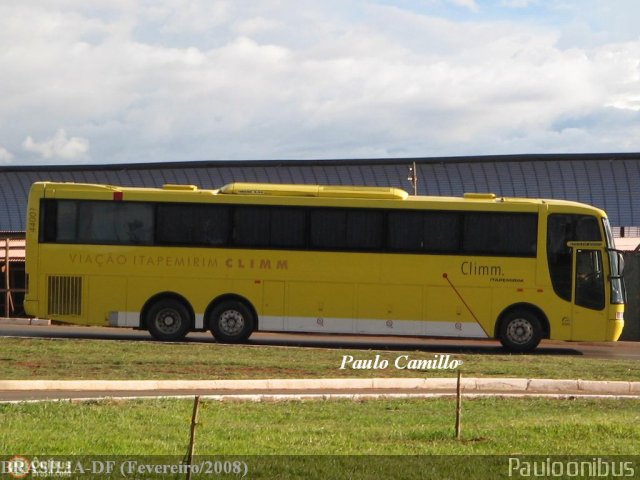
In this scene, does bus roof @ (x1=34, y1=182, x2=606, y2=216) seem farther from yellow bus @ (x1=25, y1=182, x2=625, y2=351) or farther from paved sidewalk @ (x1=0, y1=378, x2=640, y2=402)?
paved sidewalk @ (x1=0, y1=378, x2=640, y2=402)

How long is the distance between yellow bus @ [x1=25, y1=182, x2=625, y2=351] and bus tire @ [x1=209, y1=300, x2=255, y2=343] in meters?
0.03

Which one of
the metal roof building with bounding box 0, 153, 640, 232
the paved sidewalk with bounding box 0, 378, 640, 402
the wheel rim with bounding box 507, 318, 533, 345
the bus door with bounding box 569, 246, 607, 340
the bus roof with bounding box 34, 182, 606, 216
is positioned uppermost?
the metal roof building with bounding box 0, 153, 640, 232

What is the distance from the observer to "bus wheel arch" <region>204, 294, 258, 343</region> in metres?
26.0

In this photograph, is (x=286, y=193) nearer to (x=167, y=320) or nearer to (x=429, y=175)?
(x=167, y=320)

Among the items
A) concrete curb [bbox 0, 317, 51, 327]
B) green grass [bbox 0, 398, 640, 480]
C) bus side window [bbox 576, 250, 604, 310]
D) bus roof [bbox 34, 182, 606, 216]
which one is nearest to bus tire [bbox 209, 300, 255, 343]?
bus roof [bbox 34, 182, 606, 216]

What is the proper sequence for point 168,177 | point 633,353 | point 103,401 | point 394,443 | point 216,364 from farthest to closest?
point 168,177
point 633,353
point 216,364
point 103,401
point 394,443

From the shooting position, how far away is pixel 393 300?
25797 mm

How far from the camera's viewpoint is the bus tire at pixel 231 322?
26.0 metres

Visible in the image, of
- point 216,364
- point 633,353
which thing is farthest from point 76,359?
point 633,353

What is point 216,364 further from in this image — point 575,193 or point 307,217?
point 575,193

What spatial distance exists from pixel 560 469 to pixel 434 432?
8.72 feet

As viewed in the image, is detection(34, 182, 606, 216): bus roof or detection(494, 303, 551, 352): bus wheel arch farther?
detection(34, 182, 606, 216): bus roof
